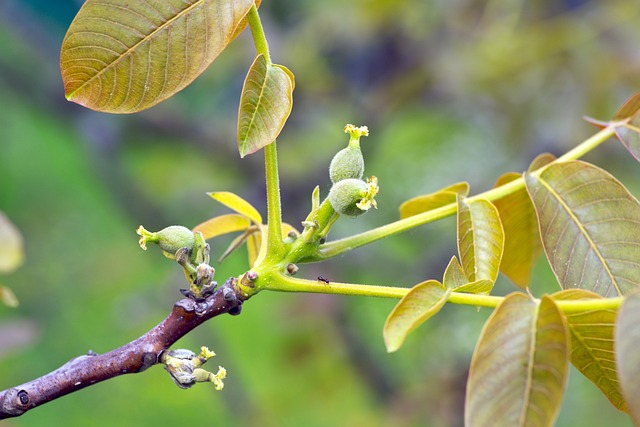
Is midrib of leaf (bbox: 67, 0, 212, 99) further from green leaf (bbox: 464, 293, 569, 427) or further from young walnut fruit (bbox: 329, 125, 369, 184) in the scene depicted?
green leaf (bbox: 464, 293, 569, 427)

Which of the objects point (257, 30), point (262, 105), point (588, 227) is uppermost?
point (257, 30)

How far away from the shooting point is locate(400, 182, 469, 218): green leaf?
1280 millimetres

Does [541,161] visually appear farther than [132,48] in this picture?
Yes

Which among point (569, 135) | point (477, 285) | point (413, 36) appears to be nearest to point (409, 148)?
point (413, 36)

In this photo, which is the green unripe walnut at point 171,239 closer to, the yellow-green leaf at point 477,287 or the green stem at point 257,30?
the green stem at point 257,30

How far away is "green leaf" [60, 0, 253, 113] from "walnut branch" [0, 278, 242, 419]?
0.97ft

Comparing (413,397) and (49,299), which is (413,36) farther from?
(49,299)

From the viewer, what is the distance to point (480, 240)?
1.09 meters

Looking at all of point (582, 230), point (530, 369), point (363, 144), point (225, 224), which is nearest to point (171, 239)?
point (225, 224)

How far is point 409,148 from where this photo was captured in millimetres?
4539

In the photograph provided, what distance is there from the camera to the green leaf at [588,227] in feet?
3.43

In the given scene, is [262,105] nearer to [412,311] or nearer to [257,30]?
[257,30]

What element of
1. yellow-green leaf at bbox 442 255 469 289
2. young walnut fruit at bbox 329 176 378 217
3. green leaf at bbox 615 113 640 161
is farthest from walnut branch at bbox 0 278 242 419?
green leaf at bbox 615 113 640 161

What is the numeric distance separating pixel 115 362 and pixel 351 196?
0.41m
